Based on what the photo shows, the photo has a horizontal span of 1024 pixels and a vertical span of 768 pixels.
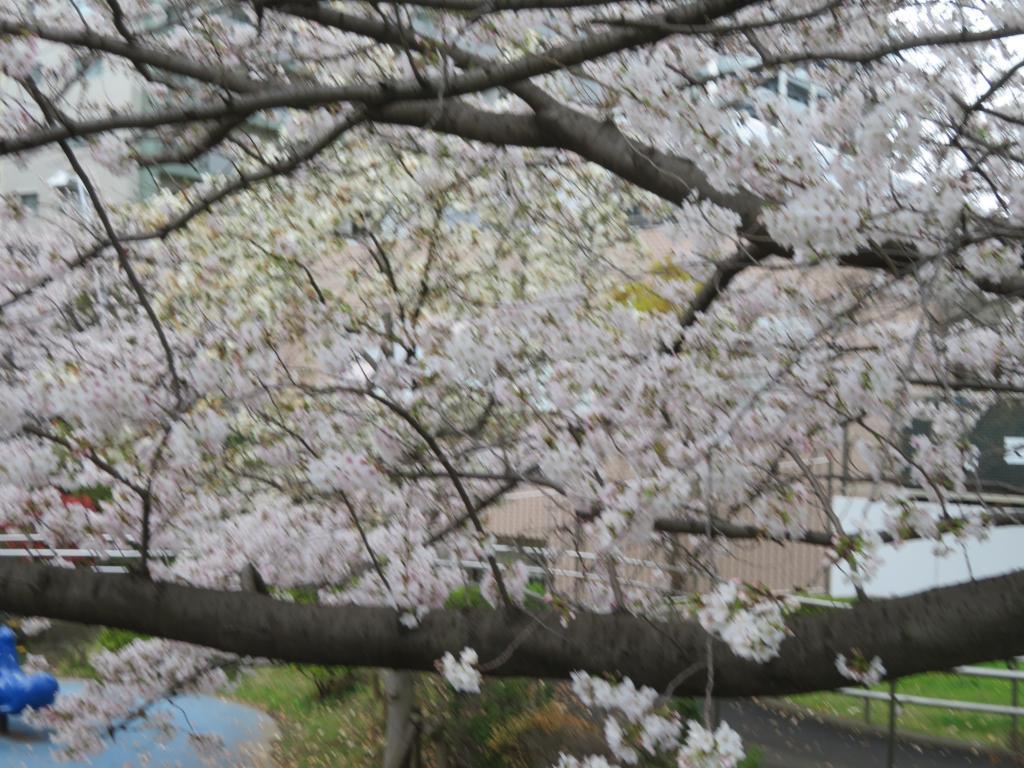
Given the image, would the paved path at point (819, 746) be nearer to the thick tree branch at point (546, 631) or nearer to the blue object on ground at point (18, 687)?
the thick tree branch at point (546, 631)

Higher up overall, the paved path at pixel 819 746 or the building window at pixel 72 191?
the building window at pixel 72 191

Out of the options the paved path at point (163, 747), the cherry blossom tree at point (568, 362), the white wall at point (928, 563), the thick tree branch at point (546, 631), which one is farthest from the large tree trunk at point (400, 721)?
the thick tree branch at point (546, 631)

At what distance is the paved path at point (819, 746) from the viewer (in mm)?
6246

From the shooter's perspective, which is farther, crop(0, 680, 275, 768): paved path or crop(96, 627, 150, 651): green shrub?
crop(96, 627, 150, 651): green shrub

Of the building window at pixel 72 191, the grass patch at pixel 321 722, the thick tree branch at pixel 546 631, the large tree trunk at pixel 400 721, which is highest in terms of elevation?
the building window at pixel 72 191

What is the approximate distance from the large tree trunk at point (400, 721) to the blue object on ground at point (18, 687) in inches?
145

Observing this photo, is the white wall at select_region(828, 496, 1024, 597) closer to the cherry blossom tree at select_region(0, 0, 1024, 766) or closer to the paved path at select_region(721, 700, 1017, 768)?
the paved path at select_region(721, 700, 1017, 768)

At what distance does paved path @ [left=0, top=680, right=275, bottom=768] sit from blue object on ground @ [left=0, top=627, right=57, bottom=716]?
33cm

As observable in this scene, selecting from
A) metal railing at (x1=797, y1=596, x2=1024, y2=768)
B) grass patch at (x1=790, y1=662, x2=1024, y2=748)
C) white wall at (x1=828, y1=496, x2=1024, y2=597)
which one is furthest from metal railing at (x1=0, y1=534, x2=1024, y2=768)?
white wall at (x1=828, y1=496, x2=1024, y2=597)

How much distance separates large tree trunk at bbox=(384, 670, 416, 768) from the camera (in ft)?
25.3

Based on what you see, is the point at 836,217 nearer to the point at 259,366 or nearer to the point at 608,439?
the point at 608,439

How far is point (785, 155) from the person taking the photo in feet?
11.9

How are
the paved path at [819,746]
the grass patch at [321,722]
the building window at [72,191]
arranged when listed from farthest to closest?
1. the grass patch at [321,722]
2. the building window at [72,191]
3. the paved path at [819,746]

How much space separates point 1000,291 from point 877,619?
3.39 ft
